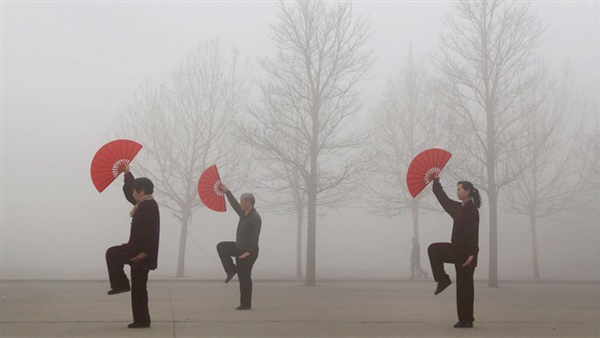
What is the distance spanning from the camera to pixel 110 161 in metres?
8.97

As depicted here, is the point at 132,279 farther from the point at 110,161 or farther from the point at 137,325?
the point at 110,161

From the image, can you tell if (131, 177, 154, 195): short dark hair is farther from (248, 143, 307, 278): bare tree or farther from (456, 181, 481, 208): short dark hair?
(248, 143, 307, 278): bare tree

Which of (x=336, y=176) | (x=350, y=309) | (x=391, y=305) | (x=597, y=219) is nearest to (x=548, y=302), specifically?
(x=391, y=305)

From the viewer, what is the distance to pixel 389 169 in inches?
1077

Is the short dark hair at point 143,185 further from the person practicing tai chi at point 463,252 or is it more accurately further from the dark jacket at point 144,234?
the person practicing tai chi at point 463,252

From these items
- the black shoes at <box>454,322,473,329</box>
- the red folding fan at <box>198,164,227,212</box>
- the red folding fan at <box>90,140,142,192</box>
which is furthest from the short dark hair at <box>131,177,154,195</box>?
the black shoes at <box>454,322,473,329</box>

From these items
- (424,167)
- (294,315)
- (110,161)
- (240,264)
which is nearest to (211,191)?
(240,264)

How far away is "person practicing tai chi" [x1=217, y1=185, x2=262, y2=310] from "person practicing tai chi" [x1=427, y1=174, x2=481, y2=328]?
3170 millimetres

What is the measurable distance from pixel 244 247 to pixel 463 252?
11.9 ft

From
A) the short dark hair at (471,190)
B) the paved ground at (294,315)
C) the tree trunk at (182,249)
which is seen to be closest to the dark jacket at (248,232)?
the paved ground at (294,315)

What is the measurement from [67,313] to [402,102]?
65.3ft

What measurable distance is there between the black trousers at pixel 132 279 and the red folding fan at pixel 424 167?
3.52 metres

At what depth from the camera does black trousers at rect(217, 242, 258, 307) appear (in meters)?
11.2

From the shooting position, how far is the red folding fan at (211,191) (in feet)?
35.9
